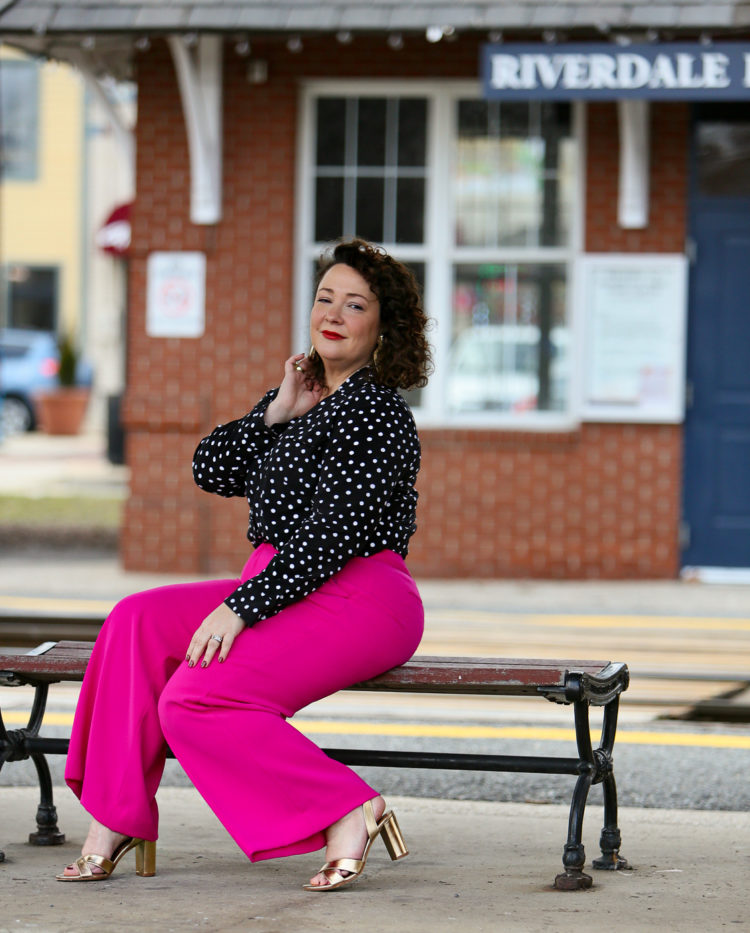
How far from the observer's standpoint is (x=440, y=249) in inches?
418

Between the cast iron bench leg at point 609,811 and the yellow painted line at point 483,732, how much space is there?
5.80 ft

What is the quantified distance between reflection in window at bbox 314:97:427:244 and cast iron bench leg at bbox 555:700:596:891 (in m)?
6.91

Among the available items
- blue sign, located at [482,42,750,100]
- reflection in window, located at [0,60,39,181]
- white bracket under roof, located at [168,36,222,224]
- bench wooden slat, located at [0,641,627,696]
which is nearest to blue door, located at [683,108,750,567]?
blue sign, located at [482,42,750,100]

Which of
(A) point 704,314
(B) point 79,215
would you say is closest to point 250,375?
(A) point 704,314

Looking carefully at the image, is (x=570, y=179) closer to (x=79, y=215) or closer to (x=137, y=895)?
(x=137, y=895)

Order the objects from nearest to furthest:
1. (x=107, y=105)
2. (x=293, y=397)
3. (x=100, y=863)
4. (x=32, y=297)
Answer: (x=100, y=863), (x=293, y=397), (x=107, y=105), (x=32, y=297)

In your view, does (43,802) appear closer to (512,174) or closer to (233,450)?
(233,450)

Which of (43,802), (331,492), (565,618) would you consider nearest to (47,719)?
(43,802)

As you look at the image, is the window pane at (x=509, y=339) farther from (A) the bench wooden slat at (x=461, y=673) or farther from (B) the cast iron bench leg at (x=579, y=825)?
(B) the cast iron bench leg at (x=579, y=825)

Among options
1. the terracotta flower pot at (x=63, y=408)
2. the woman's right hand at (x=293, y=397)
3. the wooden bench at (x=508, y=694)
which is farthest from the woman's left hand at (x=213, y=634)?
the terracotta flower pot at (x=63, y=408)

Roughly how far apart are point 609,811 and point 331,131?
7183 millimetres

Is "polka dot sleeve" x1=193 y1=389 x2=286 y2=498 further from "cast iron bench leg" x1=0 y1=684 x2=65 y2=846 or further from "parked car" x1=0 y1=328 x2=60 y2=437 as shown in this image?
"parked car" x1=0 y1=328 x2=60 y2=437

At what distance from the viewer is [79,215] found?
3275 centimetres

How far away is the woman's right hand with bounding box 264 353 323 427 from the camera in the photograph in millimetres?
4508
